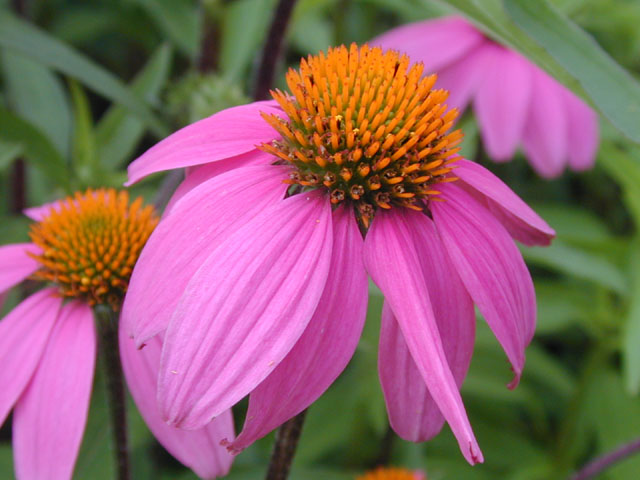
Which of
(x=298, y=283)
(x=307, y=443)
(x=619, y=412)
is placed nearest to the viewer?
(x=298, y=283)

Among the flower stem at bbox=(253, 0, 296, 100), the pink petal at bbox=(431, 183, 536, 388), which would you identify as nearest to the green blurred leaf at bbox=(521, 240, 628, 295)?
the flower stem at bbox=(253, 0, 296, 100)

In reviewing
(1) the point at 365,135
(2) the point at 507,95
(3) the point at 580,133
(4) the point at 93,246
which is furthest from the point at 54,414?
(3) the point at 580,133

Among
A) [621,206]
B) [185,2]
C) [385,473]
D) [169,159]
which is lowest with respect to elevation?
[621,206]

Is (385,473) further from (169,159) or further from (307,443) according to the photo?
(169,159)

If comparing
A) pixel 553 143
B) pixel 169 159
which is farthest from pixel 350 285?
pixel 553 143

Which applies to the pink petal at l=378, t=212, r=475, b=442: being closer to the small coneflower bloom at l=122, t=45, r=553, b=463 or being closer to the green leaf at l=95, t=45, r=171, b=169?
the small coneflower bloom at l=122, t=45, r=553, b=463

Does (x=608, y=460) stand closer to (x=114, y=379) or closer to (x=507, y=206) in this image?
(x=507, y=206)
